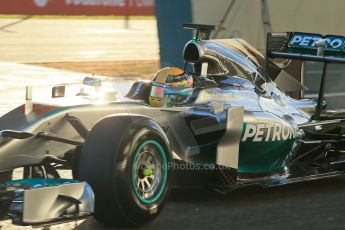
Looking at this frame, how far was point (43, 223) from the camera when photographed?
153 inches

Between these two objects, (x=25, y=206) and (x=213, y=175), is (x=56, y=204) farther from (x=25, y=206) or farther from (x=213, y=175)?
(x=213, y=175)

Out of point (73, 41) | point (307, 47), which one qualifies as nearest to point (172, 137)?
point (307, 47)

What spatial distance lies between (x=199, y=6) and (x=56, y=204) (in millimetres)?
8000

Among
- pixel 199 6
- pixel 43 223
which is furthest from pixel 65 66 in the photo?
pixel 43 223

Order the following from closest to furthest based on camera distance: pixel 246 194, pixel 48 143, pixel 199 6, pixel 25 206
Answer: pixel 25 206, pixel 48 143, pixel 246 194, pixel 199 6

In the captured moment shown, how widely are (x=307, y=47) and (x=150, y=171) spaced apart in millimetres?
2620

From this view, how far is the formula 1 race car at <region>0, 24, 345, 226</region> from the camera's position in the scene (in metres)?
4.31

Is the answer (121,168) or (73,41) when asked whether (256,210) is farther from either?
(73,41)

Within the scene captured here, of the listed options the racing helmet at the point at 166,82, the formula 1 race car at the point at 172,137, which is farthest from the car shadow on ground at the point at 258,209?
the racing helmet at the point at 166,82

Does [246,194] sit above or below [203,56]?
below

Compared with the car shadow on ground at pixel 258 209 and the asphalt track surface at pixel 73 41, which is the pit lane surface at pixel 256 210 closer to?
the car shadow on ground at pixel 258 209

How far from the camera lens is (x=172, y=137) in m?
5.34

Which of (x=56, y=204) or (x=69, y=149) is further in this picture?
(x=69, y=149)

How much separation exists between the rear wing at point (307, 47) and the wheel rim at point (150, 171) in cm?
233
